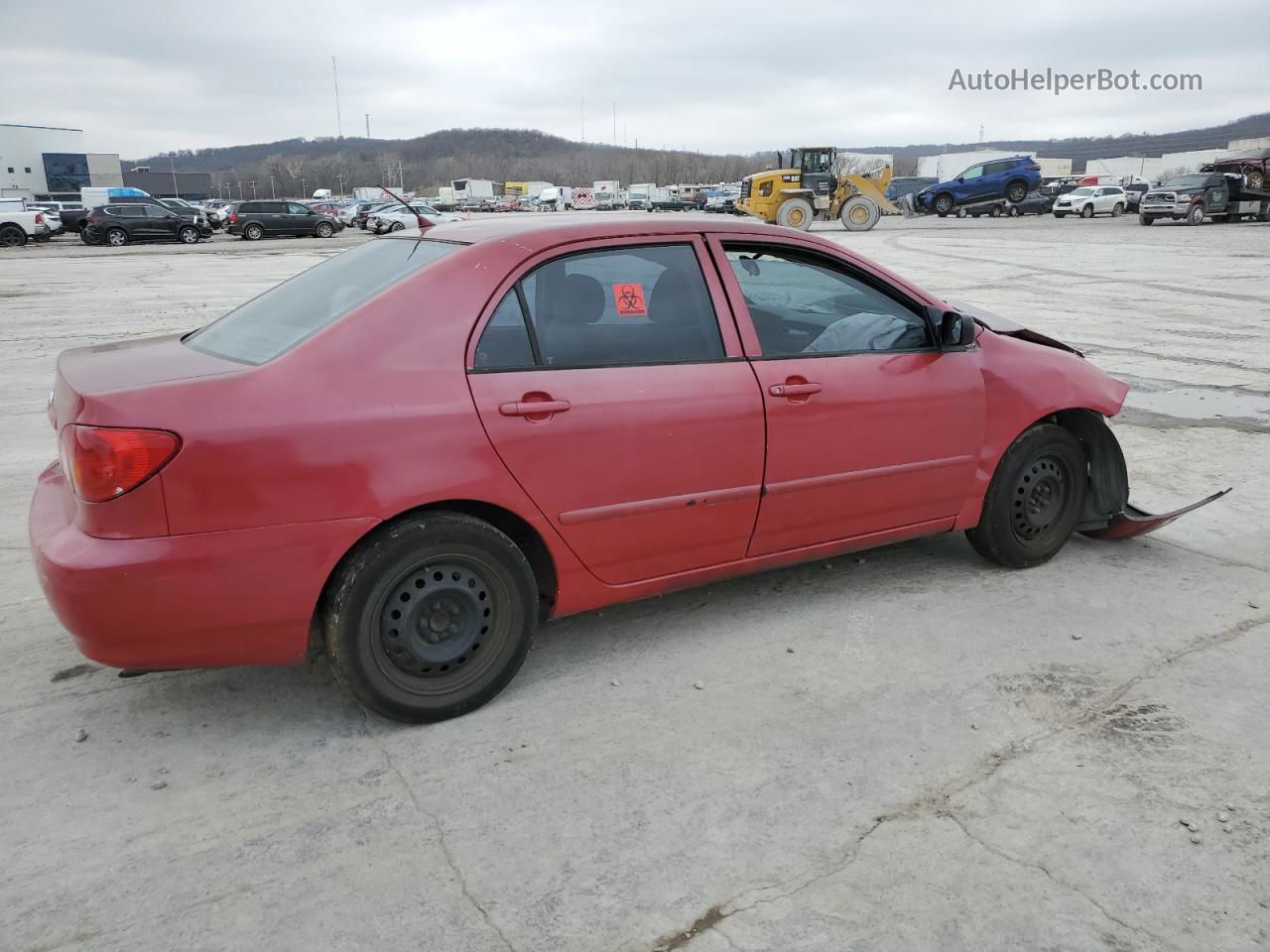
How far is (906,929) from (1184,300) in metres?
14.5

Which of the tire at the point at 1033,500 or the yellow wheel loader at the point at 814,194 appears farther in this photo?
the yellow wheel loader at the point at 814,194

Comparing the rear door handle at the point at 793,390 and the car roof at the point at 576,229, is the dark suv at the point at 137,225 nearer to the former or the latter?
the car roof at the point at 576,229

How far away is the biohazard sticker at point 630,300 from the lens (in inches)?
135

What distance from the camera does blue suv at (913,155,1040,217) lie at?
43625 millimetres

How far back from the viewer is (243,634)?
9.32 ft

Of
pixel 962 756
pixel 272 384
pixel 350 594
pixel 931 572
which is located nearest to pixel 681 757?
pixel 962 756

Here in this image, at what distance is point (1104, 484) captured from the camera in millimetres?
4562

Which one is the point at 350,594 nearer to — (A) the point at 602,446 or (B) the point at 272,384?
(B) the point at 272,384

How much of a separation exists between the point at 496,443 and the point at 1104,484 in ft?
10.1

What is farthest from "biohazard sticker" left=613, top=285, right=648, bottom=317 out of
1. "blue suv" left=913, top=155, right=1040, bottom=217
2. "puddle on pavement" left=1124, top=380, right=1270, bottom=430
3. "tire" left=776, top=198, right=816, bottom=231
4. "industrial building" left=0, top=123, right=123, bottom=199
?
"industrial building" left=0, top=123, right=123, bottom=199

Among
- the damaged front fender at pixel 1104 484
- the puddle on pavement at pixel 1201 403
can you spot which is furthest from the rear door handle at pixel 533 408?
the puddle on pavement at pixel 1201 403

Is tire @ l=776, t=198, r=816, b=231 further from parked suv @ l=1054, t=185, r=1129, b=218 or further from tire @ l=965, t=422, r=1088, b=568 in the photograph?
tire @ l=965, t=422, r=1088, b=568

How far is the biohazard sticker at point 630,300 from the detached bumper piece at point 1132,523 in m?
2.64

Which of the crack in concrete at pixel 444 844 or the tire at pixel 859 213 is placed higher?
the tire at pixel 859 213
